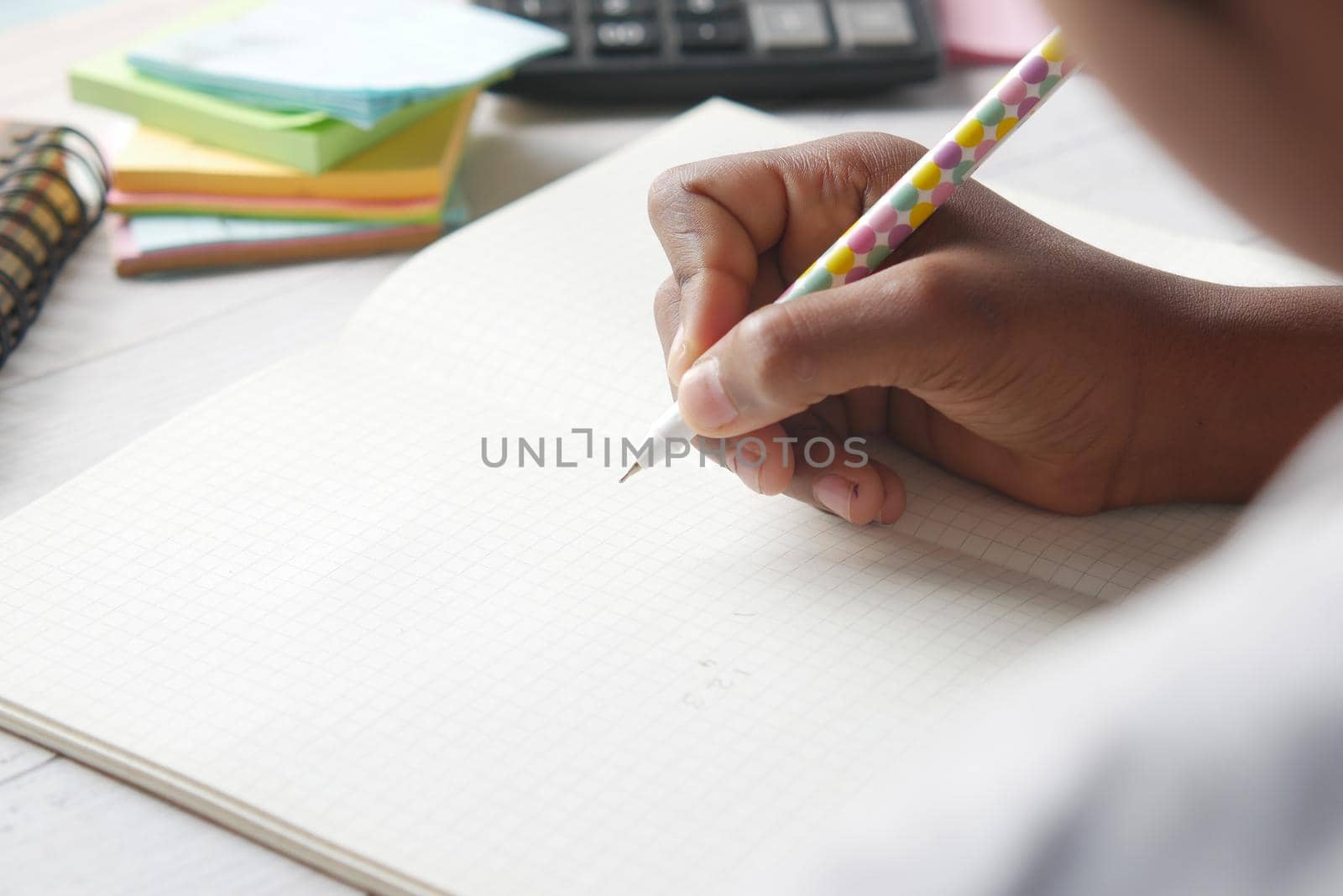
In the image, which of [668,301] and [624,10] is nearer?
[668,301]

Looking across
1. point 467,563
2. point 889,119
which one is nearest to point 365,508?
point 467,563

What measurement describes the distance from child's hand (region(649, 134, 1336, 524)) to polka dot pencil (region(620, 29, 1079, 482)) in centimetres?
1

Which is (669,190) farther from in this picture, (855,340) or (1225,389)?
(1225,389)

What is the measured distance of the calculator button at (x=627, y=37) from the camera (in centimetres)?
92

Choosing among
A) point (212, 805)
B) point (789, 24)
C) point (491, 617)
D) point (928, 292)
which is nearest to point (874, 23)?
point (789, 24)

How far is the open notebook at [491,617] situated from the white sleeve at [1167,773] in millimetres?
165

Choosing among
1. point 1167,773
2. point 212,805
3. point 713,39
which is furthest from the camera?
point 713,39

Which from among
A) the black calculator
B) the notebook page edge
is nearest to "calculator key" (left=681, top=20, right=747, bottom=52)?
the black calculator

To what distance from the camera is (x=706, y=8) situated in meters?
0.94

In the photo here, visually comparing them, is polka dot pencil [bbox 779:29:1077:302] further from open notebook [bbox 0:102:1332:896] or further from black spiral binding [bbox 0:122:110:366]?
black spiral binding [bbox 0:122:110:366]

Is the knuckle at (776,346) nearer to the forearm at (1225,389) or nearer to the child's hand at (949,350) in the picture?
the child's hand at (949,350)

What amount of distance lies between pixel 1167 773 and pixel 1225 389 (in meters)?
0.40

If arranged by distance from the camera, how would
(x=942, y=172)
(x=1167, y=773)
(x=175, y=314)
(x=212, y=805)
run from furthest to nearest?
1. (x=175, y=314)
2. (x=942, y=172)
3. (x=212, y=805)
4. (x=1167, y=773)

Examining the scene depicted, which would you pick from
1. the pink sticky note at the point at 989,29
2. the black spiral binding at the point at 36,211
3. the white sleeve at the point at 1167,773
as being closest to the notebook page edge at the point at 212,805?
the white sleeve at the point at 1167,773
